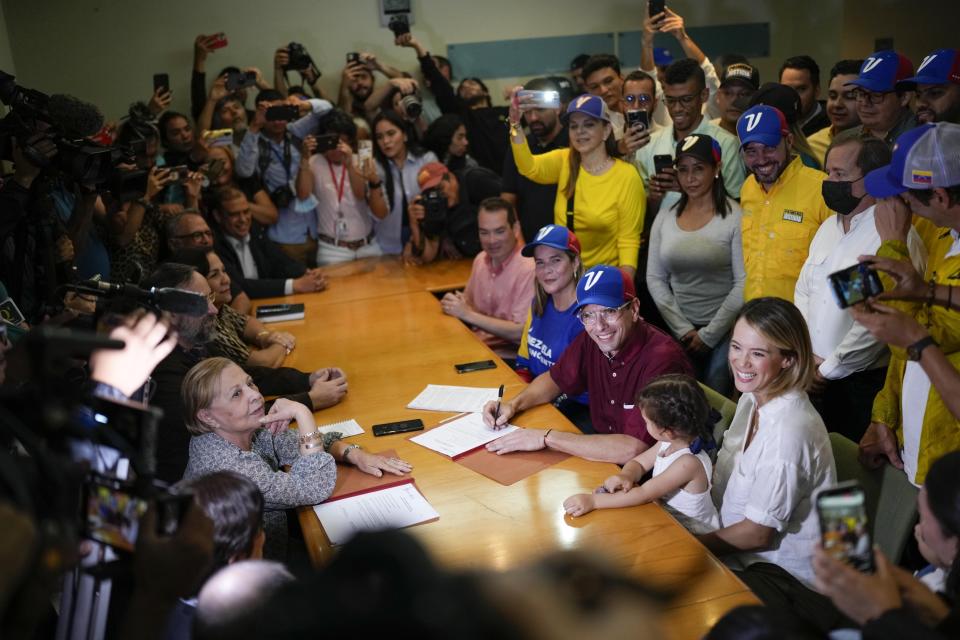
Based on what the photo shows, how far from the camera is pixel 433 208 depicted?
15.7 ft

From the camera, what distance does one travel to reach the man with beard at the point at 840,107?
3781 millimetres

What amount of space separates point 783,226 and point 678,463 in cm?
133

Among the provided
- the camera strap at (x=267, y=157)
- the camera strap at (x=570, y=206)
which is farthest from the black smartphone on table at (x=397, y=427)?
the camera strap at (x=267, y=157)

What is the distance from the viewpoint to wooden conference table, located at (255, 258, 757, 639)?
1824mm

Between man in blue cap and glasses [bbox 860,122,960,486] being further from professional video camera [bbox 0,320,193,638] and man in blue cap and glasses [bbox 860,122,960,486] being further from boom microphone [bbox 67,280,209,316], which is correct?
professional video camera [bbox 0,320,193,638]

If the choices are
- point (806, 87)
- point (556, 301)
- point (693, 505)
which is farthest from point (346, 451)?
point (806, 87)

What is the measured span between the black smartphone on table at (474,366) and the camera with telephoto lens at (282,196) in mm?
2183

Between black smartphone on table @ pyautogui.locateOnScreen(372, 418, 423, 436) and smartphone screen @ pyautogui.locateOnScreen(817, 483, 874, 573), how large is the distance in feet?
5.45

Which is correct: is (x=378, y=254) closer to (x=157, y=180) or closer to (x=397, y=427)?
(x=157, y=180)

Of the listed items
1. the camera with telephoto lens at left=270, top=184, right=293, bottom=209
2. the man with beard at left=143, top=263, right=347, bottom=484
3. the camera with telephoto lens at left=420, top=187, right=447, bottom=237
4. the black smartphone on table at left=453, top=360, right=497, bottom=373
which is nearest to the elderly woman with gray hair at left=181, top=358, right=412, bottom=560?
the man with beard at left=143, top=263, right=347, bottom=484

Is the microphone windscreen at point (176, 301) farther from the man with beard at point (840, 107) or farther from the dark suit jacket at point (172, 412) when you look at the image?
the man with beard at point (840, 107)

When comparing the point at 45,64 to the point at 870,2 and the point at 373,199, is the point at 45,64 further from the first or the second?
the point at 870,2

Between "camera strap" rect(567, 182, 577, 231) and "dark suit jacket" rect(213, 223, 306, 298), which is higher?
"camera strap" rect(567, 182, 577, 231)

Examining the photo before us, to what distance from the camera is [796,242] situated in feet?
10.1
